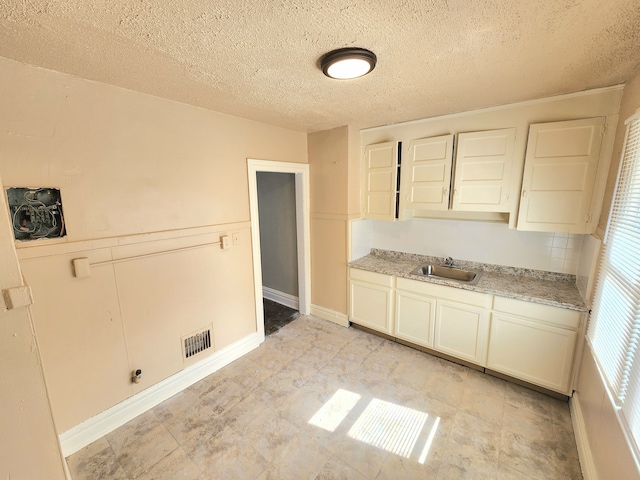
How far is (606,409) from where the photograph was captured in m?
1.43

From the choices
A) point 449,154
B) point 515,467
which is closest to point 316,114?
point 449,154

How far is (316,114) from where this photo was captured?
2.55 m

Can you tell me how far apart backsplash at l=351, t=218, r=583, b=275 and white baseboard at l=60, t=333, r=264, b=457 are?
5.99ft

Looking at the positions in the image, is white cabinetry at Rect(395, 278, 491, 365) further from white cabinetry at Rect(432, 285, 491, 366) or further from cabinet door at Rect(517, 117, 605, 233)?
cabinet door at Rect(517, 117, 605, 233)

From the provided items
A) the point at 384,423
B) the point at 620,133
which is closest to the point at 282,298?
the point at 384,423

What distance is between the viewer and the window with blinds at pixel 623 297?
1204mm

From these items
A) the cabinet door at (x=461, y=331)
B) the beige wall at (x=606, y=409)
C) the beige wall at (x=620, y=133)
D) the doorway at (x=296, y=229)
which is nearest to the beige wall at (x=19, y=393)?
the doorway at (x=296, y=229)

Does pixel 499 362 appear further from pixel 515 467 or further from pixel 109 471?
pixel 109 471

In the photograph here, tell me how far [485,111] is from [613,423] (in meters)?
2.38

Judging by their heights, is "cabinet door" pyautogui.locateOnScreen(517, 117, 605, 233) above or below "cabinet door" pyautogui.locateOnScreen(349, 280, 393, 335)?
above


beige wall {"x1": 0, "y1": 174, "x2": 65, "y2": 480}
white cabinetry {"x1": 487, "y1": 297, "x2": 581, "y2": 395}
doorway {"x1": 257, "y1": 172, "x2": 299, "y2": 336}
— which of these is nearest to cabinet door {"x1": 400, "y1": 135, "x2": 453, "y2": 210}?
white cabinetry {"x1": 487, "y1": 297, "x2": 581, "y2": 395}

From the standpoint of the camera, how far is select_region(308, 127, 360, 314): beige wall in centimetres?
311

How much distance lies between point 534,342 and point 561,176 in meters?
1.38

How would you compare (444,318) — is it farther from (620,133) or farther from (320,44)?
(320,44)
